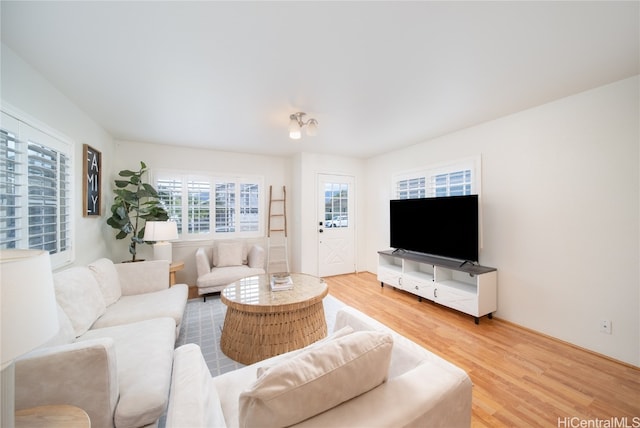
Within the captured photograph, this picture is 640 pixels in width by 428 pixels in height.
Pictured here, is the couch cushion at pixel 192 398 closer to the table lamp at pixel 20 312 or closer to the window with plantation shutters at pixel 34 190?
the table lamp at pixel 20 312

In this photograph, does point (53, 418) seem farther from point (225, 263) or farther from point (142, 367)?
point (225, 263)

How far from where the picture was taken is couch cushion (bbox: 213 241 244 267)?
402cm

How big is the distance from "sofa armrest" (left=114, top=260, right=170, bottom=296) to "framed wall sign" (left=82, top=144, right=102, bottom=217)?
0.82 metres

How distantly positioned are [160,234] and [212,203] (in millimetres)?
1232

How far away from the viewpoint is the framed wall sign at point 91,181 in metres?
2.71

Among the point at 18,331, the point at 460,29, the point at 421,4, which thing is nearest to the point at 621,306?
the point at 460,29

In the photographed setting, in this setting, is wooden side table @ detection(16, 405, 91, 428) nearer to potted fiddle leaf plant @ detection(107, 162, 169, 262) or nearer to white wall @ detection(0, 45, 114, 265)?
white wall @ detection(0, 45, 114, 265)

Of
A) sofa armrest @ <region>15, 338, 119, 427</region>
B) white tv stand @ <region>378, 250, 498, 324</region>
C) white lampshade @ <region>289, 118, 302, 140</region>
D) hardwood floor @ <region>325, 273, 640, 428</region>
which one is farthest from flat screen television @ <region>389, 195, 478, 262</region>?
sofa armrest @ <region>15, 338, 119, 427</region>

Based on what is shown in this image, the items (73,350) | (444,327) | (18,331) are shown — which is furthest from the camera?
(444,327)

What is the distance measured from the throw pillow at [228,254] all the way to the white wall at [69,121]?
1489mm

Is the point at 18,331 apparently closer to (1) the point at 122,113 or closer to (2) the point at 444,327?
(1) the point at 122,113

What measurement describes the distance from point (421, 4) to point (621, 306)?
2.97 metres

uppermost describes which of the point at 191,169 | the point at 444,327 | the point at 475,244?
the point at 191,169

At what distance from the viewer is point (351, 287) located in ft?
14.0
